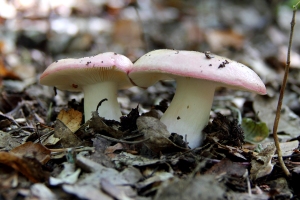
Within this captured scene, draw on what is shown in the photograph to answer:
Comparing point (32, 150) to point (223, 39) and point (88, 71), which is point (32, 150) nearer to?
point (88, 71)

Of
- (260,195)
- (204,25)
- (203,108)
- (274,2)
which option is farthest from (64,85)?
(274,2)

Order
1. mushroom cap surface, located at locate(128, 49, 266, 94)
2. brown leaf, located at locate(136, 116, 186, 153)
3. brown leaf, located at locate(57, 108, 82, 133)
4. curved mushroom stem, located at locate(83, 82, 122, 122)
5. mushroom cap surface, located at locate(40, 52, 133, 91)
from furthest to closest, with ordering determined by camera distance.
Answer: curved mushroom stem, located at locate(83, 82, 122, 122), brown leaf, located at locate(57, 108, 82, 133), mushroom cap surface, located at locate(40, 52, 133, 91), brown leaf, located at locate(136, 116, 186, 153), mushroom cap surface, located at locate(128, 49, 266, 94)

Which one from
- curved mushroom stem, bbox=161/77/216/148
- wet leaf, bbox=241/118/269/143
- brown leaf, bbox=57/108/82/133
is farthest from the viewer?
wet leaf, bbox=241/118/269/143

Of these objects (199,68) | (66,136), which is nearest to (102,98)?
(66,136)

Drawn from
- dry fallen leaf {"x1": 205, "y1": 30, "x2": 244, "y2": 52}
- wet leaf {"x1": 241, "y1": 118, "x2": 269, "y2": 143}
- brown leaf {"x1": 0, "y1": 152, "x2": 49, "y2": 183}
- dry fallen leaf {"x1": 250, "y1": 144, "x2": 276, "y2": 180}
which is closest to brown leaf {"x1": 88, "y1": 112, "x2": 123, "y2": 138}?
brown leaf {"x1": 0, "y1": 152, "x2": 49, "y2": 183}

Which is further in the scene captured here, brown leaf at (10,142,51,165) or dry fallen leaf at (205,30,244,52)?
dry fallen leaf at (205,30,244,52)

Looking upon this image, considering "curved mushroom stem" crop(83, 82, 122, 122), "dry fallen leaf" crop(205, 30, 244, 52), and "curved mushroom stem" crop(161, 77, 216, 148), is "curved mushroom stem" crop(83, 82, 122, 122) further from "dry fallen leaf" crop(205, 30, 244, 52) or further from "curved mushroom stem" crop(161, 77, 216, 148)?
"dry fallen leaf" crop(205, 30, 244, 52)
